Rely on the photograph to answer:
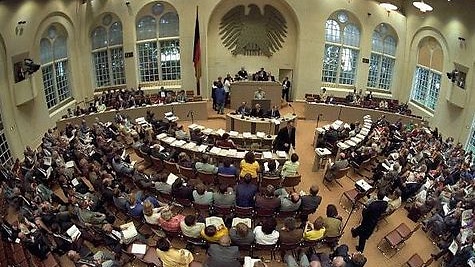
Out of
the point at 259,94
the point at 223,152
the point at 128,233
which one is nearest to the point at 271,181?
the point at 223,152

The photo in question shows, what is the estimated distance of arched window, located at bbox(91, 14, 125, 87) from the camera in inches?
806

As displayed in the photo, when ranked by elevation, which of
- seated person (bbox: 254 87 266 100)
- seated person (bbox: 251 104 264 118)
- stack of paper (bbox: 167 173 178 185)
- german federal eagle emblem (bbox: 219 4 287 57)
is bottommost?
stack of paper (bbox: 167 173 178 185)

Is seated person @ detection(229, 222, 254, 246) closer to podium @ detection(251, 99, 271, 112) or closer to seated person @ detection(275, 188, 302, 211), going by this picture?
seated person @ detection(275, 188, 302, 211)

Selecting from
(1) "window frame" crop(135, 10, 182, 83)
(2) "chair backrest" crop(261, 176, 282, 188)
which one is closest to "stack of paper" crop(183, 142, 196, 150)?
(2) "chair backrest" crop(261, 176, 282, 188)

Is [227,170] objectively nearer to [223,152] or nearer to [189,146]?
[223,152]

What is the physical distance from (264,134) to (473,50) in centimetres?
855

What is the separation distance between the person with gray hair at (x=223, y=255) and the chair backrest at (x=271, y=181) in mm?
3527

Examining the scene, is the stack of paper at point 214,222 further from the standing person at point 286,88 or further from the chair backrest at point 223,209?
the standing person at point 286,88

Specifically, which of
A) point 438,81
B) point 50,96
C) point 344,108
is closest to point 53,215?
point 50,96

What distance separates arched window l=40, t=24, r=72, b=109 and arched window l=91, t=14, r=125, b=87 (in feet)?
6.31

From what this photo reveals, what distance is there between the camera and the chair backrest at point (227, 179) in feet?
38.5

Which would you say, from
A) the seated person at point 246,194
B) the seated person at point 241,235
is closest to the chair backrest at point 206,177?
the seated person at point 246,194

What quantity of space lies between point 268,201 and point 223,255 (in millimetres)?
2257

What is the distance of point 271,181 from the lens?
38.9ft
